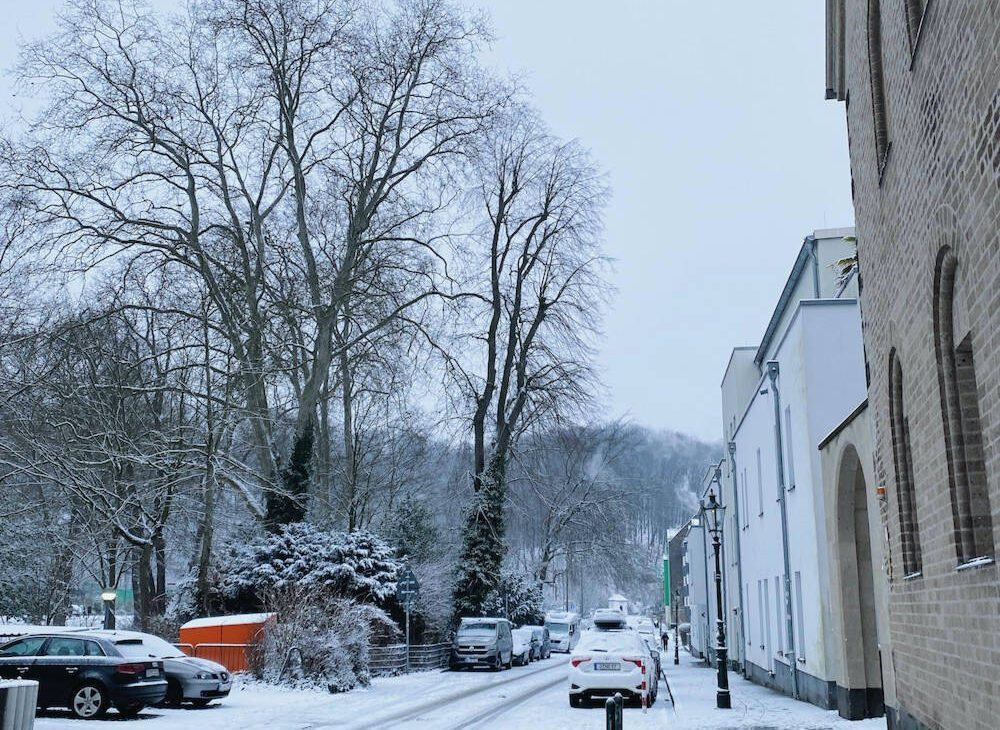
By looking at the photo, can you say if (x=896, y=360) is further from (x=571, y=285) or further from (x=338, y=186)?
(x=571, y=285)

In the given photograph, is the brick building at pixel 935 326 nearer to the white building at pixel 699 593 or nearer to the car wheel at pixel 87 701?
the car wheel at pixel 87 701

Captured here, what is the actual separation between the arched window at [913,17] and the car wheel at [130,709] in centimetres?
1457

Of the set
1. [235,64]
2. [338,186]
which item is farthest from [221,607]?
[235,64]

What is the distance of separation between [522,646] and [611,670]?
1962cm

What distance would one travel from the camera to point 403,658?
29.1m

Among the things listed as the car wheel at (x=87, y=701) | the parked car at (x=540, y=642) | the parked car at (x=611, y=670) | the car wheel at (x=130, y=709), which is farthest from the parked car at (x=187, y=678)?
the parked car at (x=540, y=642)

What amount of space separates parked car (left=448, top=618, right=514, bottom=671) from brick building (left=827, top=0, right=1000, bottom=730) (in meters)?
22.6

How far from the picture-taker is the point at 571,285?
119 ft

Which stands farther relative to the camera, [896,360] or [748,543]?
[748,543]

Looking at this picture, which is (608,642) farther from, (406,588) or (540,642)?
(540,642)

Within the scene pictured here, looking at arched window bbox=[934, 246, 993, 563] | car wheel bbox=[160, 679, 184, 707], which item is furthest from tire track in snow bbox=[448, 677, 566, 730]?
arched window bbox=[934, 246, 993, 563]

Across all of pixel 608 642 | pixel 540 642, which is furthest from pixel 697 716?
pixel 540 642

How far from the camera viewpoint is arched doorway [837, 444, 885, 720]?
15.9 metres

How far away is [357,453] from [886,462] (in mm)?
33564
